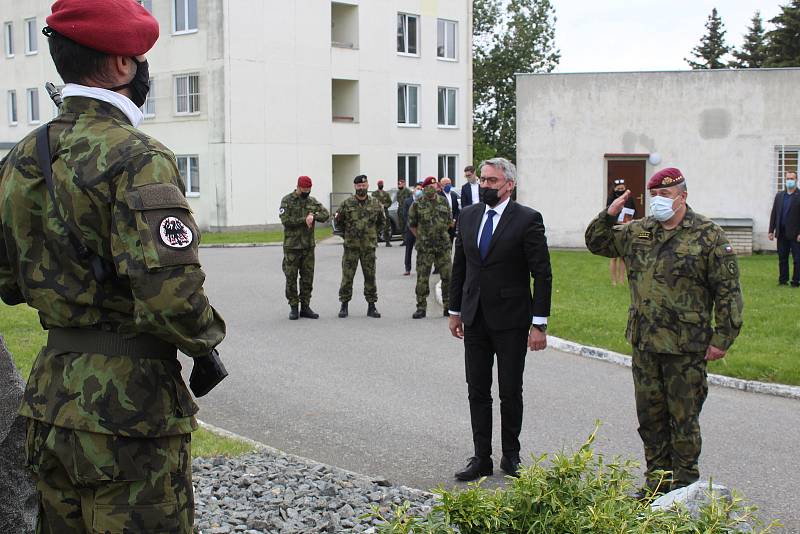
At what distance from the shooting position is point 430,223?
15.4 m

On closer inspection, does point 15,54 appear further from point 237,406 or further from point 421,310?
point 237,406

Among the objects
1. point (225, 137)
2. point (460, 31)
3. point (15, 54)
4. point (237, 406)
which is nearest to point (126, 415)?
point (237, 406)

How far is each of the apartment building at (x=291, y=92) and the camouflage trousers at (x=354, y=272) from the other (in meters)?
22.2

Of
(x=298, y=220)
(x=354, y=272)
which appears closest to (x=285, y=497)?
(x=354, y=272)

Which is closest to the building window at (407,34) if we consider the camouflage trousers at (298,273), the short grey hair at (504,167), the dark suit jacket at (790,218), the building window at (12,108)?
the building window at (12,108)

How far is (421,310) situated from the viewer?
49.1ft

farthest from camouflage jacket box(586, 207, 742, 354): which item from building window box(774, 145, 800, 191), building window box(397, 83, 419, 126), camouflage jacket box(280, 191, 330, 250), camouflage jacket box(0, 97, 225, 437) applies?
building window box(397, 83, 419, 126)

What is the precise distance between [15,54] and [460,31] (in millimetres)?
21257

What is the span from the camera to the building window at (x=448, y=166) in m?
45.2

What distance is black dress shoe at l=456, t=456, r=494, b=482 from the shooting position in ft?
22.1

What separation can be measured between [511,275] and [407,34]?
37739 mm

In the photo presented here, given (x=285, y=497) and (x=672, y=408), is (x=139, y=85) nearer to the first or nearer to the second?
(x=285, y=497)

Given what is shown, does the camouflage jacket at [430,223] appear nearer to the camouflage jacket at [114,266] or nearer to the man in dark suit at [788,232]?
the man in dark suit at [788,232]

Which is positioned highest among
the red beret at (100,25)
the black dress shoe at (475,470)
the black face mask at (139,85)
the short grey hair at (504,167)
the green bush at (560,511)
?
the red beret at (100,25)
